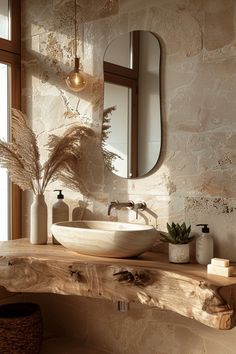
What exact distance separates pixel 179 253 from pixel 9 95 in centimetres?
167

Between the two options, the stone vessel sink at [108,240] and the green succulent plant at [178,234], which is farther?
the green succulent plant at [178,234]

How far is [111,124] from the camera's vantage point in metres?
2.49

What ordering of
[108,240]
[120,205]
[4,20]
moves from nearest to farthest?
1. [108,240]
2. [120,205]
3. [4,20]

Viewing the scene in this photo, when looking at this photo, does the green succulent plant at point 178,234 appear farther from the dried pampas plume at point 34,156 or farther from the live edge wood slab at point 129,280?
the dried pampas plume at point 34,156

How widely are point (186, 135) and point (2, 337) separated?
1.54m

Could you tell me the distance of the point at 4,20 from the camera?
289 centimetres

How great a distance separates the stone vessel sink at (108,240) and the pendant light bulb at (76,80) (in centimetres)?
88

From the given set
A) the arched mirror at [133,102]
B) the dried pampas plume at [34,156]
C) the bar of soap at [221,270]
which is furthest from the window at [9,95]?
the bar of soap at [221,270]

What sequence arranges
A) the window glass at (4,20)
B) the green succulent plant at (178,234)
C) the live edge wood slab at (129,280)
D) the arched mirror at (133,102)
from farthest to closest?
the window glass at (4,20)
the arched mirror at (133,102)
the green succulent plant at (178,234)
the live edge wood slab at (129,280)

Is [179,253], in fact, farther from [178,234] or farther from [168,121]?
[168,121]

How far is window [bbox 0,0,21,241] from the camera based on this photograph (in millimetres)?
2893

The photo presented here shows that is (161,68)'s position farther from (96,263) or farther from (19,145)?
(96,263)

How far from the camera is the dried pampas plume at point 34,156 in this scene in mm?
2490

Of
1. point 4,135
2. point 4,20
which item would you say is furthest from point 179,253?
point 4,20
